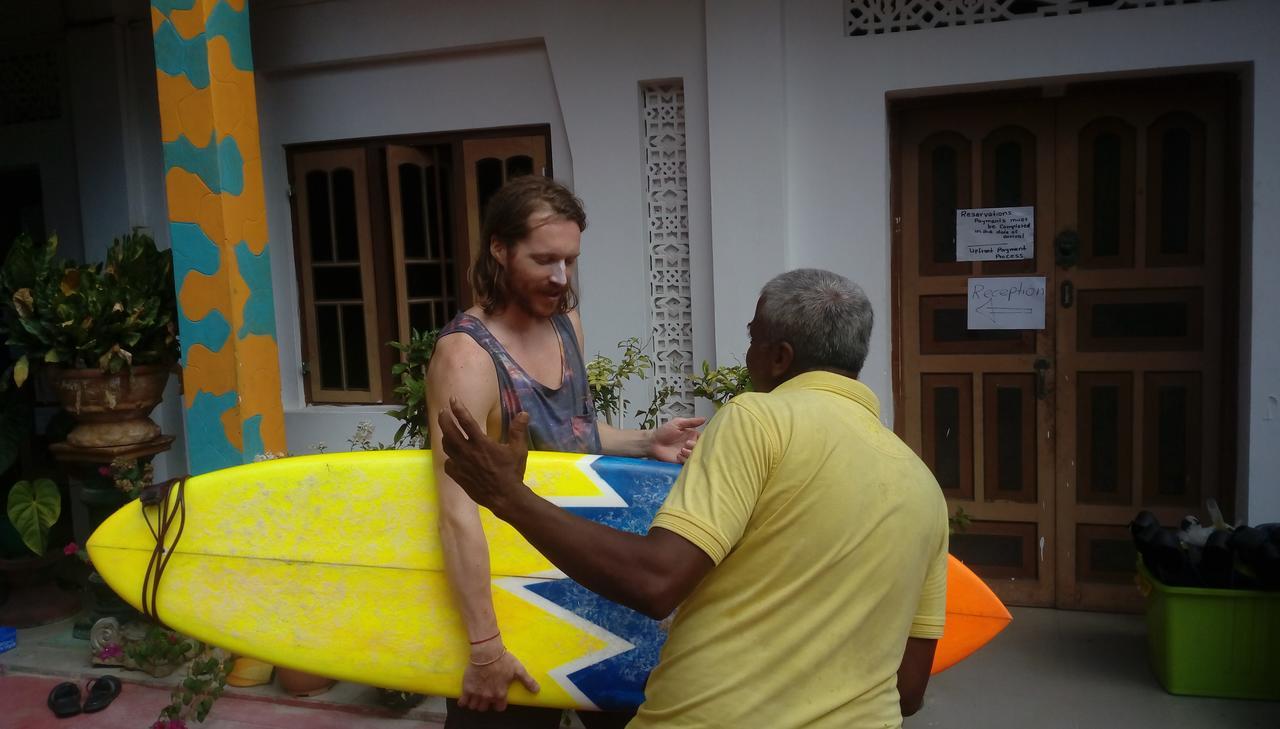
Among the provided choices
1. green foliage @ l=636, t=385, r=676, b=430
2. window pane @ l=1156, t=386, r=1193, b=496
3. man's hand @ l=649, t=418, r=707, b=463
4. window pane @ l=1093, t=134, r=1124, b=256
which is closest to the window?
green foliage @ l=636, t=385, r=676, b=430

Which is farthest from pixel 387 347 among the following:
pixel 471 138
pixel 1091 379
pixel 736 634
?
pixel 736 634

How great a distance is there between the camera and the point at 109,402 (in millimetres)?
4254

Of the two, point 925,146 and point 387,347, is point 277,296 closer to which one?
point 387,347

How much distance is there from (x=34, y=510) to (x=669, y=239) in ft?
10.9

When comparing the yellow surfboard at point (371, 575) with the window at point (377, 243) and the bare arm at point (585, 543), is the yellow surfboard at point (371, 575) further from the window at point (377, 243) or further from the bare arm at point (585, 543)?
the window at point (377, 243)

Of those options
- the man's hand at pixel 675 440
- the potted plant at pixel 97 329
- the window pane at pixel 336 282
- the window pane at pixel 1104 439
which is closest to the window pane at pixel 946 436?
the window pane at pixel 1104 439

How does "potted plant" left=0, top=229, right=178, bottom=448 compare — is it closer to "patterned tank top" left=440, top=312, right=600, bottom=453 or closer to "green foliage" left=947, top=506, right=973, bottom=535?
"patterned tank top" left=440, top=312, right=600, bottom=453

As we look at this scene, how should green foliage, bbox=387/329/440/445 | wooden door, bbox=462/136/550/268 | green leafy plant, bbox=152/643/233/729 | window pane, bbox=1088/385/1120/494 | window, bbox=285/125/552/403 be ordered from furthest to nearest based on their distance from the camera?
window, bbox=285/125/552/403 < wooden door, bbox=462/136/550/268 < window pane, bbox=1088/385/1120/494 < green foliage, bbox=387/329/440/445 < green leafy plant, bbox=152/643/233/729

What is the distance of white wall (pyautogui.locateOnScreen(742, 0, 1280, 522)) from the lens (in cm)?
359

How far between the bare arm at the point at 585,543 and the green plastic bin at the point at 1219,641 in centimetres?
298

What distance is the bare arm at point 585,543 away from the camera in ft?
4.16

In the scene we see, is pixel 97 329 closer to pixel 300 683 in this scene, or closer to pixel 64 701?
pixel 64 701

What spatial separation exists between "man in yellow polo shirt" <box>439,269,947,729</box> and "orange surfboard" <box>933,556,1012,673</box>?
1.11m

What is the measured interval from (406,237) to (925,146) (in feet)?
8.55
